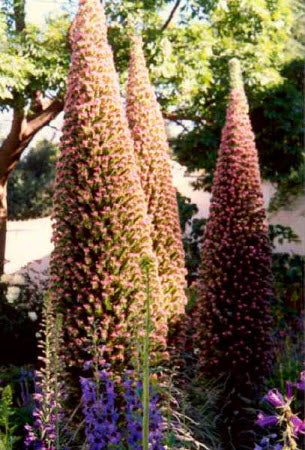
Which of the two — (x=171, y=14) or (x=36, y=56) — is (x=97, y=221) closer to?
(x=36, y=56)

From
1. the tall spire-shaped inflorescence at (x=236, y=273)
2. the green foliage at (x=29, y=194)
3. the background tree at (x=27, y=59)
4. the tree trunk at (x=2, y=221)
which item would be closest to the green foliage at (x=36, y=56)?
the background tree at (x=27, y=59)

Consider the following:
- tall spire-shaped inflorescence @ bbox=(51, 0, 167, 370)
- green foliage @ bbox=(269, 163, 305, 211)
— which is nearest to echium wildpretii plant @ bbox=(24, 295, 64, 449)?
tall spire-shaped inflorescence @ bbox=(51, 0, 167, 370)

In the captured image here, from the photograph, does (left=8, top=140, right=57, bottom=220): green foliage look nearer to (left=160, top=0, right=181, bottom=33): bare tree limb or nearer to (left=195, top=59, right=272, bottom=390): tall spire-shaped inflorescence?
(left=160, top=0, right=181, bottom=33): bare tree limb

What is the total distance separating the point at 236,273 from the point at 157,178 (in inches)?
35.2

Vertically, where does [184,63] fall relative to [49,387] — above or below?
above

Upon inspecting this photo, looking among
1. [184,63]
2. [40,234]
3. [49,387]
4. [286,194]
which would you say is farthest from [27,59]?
[40,234]

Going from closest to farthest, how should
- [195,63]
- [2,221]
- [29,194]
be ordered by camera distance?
1. [195,63]
2. [2,221]
3. [29,194]

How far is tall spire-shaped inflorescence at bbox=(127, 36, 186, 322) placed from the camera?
15.5 feet

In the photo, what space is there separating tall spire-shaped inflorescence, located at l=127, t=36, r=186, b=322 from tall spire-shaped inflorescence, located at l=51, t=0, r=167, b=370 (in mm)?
685

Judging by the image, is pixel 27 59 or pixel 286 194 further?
pixel 286 194

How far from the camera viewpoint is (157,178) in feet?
15.6

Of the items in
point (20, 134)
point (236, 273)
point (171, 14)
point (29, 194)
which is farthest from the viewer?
point (29, 194)

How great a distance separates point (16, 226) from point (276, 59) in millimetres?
10639

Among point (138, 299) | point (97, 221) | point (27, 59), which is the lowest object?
point (138, 299)
